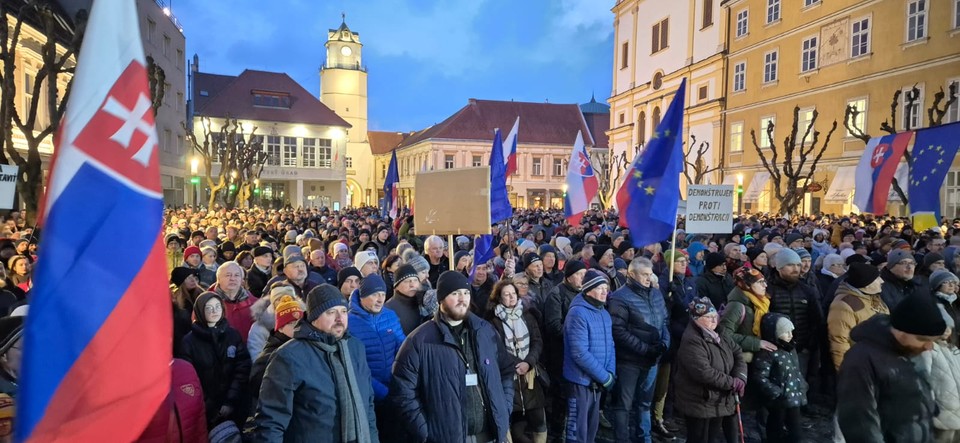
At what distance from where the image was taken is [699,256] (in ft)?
28.9

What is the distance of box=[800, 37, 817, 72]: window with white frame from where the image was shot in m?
29.4

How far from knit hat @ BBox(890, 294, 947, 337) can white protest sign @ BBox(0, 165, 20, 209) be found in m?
9.10

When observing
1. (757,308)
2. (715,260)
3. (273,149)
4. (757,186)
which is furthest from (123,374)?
(273,149)

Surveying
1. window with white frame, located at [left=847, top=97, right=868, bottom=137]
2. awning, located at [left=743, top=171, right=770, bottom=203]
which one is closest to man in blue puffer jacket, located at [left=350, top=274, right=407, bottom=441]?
window with white frame, located at [left=847, top=97, right=868, bottom=137]

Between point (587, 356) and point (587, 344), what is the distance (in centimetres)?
11

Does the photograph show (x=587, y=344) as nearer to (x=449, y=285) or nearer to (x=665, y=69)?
(x=449, y=285)

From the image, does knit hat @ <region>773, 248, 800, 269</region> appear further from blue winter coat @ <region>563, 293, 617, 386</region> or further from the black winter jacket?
the black winter jacket

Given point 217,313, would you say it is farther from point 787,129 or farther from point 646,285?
point 787,129

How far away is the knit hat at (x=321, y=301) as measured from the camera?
11.4 ft

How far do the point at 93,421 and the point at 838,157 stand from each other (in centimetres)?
3198

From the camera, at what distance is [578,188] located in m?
12.9

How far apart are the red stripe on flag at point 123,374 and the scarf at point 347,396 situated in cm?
146

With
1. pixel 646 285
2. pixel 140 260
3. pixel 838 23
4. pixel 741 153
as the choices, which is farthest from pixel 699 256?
pixel 741 153

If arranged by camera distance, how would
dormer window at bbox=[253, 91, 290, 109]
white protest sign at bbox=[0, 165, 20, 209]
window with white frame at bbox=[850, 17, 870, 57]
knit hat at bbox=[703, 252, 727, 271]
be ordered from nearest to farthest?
knit hat at bbox=[703, 252, 727, 271] < white protest sign at bbox=[0, 165, 20, 209] < window with white frame at bbox=[850, 17, 870, 57] < dormer window at bbox=[253, 91, 290, 109]
